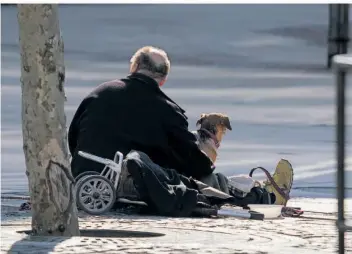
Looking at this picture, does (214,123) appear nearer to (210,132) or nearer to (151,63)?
(210,132)

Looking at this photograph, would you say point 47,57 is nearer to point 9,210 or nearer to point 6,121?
point 9,210

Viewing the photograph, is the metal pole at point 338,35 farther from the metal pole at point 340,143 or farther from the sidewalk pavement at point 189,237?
the sidewalk pavement at point 189,237

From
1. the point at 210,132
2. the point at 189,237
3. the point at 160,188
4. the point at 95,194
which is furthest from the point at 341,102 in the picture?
the point at 210,132

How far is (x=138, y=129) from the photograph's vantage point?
8.20 m

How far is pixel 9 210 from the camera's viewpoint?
8.45 meters

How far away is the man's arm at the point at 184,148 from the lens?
820 centimetres

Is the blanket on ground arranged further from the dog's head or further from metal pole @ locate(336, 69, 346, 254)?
metal pole @ locate(336, 69, 346, 254)

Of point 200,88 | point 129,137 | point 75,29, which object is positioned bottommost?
point 129,137

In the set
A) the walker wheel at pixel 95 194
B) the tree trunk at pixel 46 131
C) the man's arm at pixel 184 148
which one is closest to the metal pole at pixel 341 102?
the tree trunk at pixel 46 131

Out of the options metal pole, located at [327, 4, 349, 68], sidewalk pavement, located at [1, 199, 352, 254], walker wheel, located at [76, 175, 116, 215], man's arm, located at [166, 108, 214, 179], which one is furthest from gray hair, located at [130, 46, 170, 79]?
metal pole, located at [327, 4, 349, 68]

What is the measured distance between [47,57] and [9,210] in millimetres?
2188

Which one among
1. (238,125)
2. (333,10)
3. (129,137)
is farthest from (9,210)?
(238,125)

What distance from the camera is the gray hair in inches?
330

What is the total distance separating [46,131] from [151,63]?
6.45 feet
